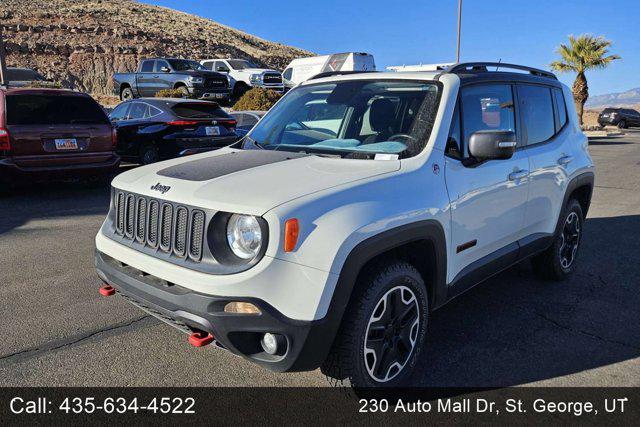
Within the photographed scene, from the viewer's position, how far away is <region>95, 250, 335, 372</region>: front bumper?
8.20 ft

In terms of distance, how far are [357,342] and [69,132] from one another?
23.2 feet

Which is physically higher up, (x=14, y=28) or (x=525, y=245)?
(x=14, y=28)

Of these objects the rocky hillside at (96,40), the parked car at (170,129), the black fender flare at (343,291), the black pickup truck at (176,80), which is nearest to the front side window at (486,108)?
the black fender flare at (343,291)

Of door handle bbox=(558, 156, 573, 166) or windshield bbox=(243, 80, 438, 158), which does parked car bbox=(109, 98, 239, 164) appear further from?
door handle bbox=(558, 156, 573, 166)

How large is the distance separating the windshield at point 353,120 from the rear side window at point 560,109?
1874 millimetres

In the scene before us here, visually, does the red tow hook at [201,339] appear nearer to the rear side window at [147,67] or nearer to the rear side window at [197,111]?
the rear side window at [197,111]

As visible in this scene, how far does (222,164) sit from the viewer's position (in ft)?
11.0

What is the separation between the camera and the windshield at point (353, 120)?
344cm

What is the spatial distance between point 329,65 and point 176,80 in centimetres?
809

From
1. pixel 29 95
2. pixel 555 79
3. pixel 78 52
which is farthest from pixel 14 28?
pixel 555 79

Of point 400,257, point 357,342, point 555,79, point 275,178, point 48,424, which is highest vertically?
point 555,79

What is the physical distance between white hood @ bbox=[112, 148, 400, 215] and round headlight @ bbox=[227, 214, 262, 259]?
7 centimetres

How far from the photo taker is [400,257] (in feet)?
10.4

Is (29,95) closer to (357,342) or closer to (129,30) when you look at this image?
(357,342)
